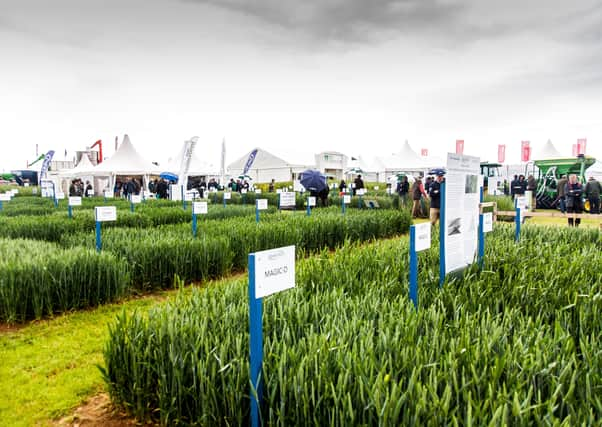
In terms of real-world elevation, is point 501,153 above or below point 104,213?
above

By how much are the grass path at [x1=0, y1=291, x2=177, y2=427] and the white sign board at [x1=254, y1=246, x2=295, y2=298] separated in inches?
46.0

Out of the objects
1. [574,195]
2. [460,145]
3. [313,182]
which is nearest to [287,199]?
[313,182]

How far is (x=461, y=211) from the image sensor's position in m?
3.79

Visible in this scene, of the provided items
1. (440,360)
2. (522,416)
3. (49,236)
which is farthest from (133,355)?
(49,236)

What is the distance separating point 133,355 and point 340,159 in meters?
28.9

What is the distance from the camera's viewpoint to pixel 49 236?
7.46 meters

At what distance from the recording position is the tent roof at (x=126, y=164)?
69.6 ft

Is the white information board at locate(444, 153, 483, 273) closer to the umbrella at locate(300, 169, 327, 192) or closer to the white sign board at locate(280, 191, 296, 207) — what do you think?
the white sign board at locate(280, 191, 296, 207)

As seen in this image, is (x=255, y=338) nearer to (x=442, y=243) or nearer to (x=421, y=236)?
(x=421, y=236)

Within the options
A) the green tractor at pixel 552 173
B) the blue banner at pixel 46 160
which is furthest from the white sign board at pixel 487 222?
the blue banner at pixel 46 160

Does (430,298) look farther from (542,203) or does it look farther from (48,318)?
(542,203)

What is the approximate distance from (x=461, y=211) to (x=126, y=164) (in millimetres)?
20460

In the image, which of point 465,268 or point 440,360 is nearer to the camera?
point 440,360

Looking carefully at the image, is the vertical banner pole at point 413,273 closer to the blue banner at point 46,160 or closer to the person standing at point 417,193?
the person standing at point 417,193
